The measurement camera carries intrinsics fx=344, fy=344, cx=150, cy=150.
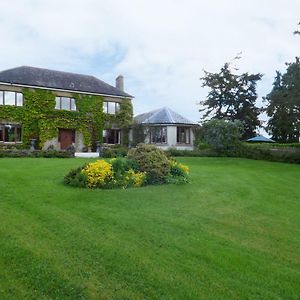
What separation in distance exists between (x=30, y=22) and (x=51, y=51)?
19.0 ft

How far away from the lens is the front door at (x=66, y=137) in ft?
109

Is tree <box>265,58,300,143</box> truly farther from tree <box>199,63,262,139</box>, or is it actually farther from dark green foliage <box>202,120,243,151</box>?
tree <box>199,63,262,139</box>

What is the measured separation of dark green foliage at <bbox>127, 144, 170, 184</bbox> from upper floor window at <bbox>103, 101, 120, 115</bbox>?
22.5 m

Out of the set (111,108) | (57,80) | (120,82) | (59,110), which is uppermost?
(120,82)

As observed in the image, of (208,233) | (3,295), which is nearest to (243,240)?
(208,233)

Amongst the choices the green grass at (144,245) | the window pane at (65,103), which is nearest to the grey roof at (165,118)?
the window pane at (65,103)

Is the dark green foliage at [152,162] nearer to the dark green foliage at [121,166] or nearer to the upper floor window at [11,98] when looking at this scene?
the dark green foliage at [121,166]

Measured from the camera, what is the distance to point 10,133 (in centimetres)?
3067

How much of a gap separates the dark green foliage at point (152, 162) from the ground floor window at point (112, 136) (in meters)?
22.2

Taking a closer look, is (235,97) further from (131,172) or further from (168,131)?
(131,172)

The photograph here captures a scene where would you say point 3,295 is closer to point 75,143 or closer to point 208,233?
point 208,233

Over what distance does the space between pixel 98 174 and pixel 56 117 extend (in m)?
23.1

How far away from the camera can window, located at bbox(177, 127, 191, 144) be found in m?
36.1

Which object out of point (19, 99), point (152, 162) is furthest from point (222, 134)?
point (152, 162)
